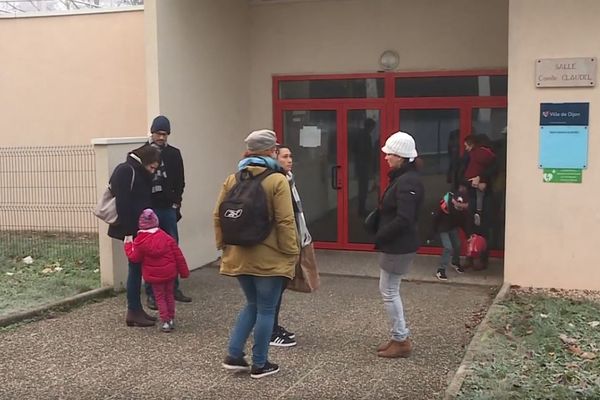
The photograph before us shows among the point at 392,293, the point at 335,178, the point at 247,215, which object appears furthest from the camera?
the point at 335,178

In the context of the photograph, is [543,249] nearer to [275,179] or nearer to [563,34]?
[563,34]

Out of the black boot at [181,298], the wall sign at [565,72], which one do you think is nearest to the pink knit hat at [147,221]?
the black boot at [181,298]

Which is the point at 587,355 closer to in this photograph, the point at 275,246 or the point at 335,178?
the point at 275,246

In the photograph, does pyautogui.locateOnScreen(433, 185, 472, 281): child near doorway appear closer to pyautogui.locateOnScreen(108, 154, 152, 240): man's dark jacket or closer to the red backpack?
the red backpack

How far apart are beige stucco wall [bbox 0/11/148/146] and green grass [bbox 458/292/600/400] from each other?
704cm

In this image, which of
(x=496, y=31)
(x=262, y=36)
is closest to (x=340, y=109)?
(x=262, y=36)

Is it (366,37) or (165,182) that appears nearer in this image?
(165,182)

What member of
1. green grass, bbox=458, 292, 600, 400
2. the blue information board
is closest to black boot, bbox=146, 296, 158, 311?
green grass, bbox=458, 292, 600, 400

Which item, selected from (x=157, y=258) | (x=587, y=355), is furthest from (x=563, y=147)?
(x=157, y=258)

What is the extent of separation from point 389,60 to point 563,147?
3.16m

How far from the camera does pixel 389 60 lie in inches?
388

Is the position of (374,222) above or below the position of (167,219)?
above

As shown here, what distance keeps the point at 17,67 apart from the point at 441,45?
697cm

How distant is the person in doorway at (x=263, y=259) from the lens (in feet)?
16.4
